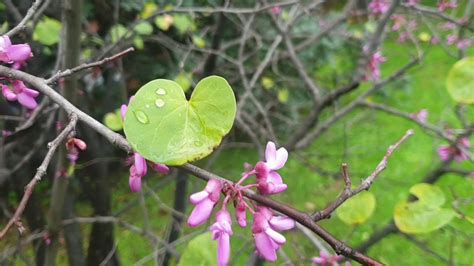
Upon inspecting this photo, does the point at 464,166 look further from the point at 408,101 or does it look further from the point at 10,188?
the point at 10,188

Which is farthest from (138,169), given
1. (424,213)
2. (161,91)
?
(424,213)

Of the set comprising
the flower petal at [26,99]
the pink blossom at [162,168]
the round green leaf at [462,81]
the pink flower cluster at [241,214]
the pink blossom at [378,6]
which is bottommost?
the pink blossom at [378,6]

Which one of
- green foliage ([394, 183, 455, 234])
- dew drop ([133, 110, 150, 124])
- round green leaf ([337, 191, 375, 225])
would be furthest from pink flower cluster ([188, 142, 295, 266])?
round green leaf ([337, 191, 375, 225])

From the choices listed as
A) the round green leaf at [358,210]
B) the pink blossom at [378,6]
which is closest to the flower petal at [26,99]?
the round green leaf at [358,210]

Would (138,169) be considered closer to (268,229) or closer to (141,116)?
(141,116)

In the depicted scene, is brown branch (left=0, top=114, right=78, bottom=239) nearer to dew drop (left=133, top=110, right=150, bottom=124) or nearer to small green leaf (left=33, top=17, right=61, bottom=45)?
dew drop (left=133, top=110, right=150, bottom=124)

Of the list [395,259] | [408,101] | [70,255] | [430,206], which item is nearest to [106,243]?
[70,255]

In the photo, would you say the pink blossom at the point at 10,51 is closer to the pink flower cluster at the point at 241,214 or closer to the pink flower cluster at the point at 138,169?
the pink flower cluster at the point at 138,169

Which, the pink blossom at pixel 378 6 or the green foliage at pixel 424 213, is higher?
the green foliage at pixel 424 213
